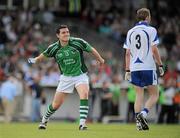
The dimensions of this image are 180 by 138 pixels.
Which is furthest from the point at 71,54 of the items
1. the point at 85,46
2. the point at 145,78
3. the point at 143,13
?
the point at 143,13

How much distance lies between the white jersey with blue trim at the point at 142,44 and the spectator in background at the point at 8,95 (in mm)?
14356

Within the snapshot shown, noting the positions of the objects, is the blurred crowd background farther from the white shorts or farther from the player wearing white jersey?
the player wearing white jersey

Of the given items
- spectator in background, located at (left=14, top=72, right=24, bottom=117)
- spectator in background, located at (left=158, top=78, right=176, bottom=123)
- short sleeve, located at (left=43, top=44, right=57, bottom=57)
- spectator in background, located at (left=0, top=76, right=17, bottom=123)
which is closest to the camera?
short sleeve, located at (left=43, top=44, right=57, bottom=57)

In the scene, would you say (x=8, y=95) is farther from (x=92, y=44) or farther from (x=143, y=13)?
(x=143, y=13)

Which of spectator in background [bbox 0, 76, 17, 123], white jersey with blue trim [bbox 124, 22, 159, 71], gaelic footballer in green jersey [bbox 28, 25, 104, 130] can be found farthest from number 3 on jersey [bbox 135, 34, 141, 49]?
spectator in background [bbox 0, 76, 17, 123]

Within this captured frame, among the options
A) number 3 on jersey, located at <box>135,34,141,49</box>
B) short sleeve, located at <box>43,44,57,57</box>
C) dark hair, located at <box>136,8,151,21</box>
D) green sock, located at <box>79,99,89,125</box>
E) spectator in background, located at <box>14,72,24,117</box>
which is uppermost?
dark hair, located at <box>136,8,151,21</box>

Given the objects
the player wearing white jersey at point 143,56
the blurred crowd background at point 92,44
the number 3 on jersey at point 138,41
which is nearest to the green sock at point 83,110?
the player wearing white jersey at point 143,56

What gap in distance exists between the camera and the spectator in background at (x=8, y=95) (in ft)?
107

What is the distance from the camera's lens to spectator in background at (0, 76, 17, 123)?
107 feet

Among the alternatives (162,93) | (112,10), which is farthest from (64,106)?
(112,10)

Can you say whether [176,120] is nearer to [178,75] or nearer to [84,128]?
[178,75]

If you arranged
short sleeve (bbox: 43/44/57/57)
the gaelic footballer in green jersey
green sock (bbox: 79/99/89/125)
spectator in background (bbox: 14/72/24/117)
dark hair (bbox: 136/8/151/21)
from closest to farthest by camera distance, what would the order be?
dark hair (bbox: 136/8/151/21) → green sock (bbox: 79/99/89/125) → the gaelic footballer in green jersey → short sleeve (bbox: 43/44/57/57) → spectator in background (bbox: 14/72/24/117)

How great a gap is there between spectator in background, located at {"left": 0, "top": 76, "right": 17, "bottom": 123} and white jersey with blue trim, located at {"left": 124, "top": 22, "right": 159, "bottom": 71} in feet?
47.1

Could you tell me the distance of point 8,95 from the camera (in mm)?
32750
